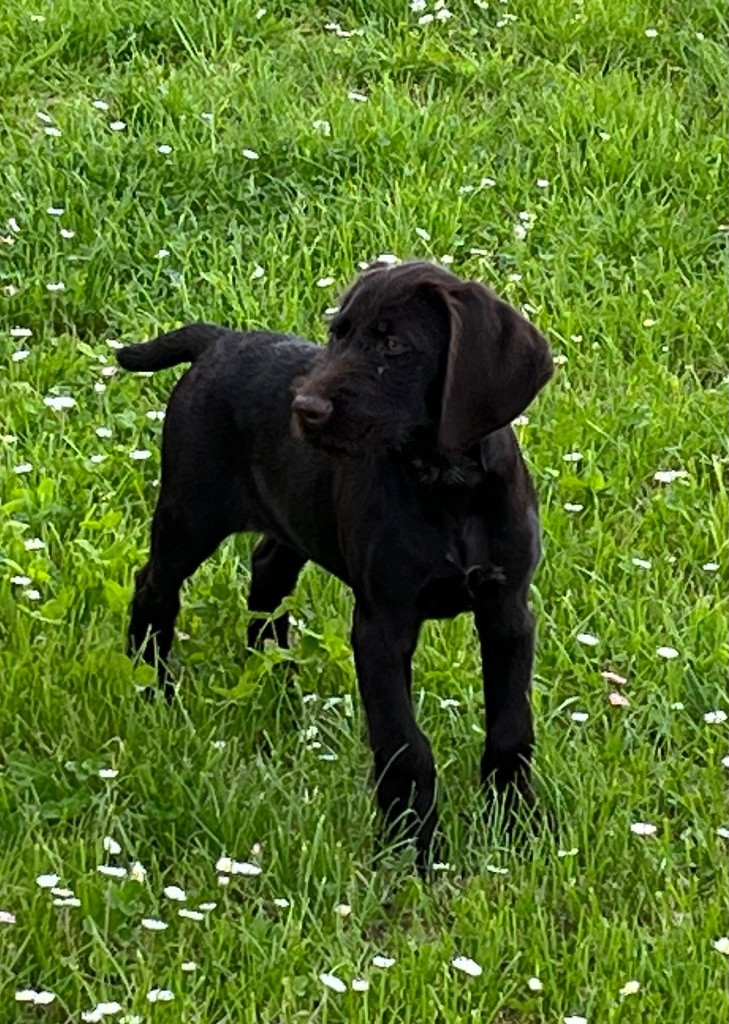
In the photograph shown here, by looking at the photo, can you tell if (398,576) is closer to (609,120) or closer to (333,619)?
(333,619)

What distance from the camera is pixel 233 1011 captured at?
3451 millimetres

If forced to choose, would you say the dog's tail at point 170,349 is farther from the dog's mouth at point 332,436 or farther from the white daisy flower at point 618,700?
the white daisy flower at point 618,700

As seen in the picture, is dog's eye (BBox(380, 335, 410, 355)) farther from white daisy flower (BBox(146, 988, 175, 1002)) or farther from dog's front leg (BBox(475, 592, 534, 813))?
white daisy flower (BBox(146, 988, 175, 1002))

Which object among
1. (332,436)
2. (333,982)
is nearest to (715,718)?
(332,436)

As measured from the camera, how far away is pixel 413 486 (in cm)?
393

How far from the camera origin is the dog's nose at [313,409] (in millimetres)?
3695

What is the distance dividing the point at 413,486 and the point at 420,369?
0.84 feet

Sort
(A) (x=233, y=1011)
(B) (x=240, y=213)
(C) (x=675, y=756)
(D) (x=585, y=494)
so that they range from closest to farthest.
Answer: (A) (x=233, y=1011) → (C) (x=675, y=756) → (D) (x=585, y=494) → (B) (x=240, y=213)

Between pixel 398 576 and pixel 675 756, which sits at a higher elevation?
pixel 398 576

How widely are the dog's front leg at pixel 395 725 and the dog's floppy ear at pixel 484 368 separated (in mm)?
425

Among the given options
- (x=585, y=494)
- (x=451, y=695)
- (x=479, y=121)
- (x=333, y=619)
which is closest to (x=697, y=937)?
(x=451, y=695)

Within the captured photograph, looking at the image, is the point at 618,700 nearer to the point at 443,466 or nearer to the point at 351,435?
the point at 443,466

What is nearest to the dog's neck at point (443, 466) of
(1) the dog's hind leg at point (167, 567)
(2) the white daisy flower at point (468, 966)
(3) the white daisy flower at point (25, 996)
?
(1) the dog's hind leg at point (167, 567)

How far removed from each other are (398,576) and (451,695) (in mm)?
754
